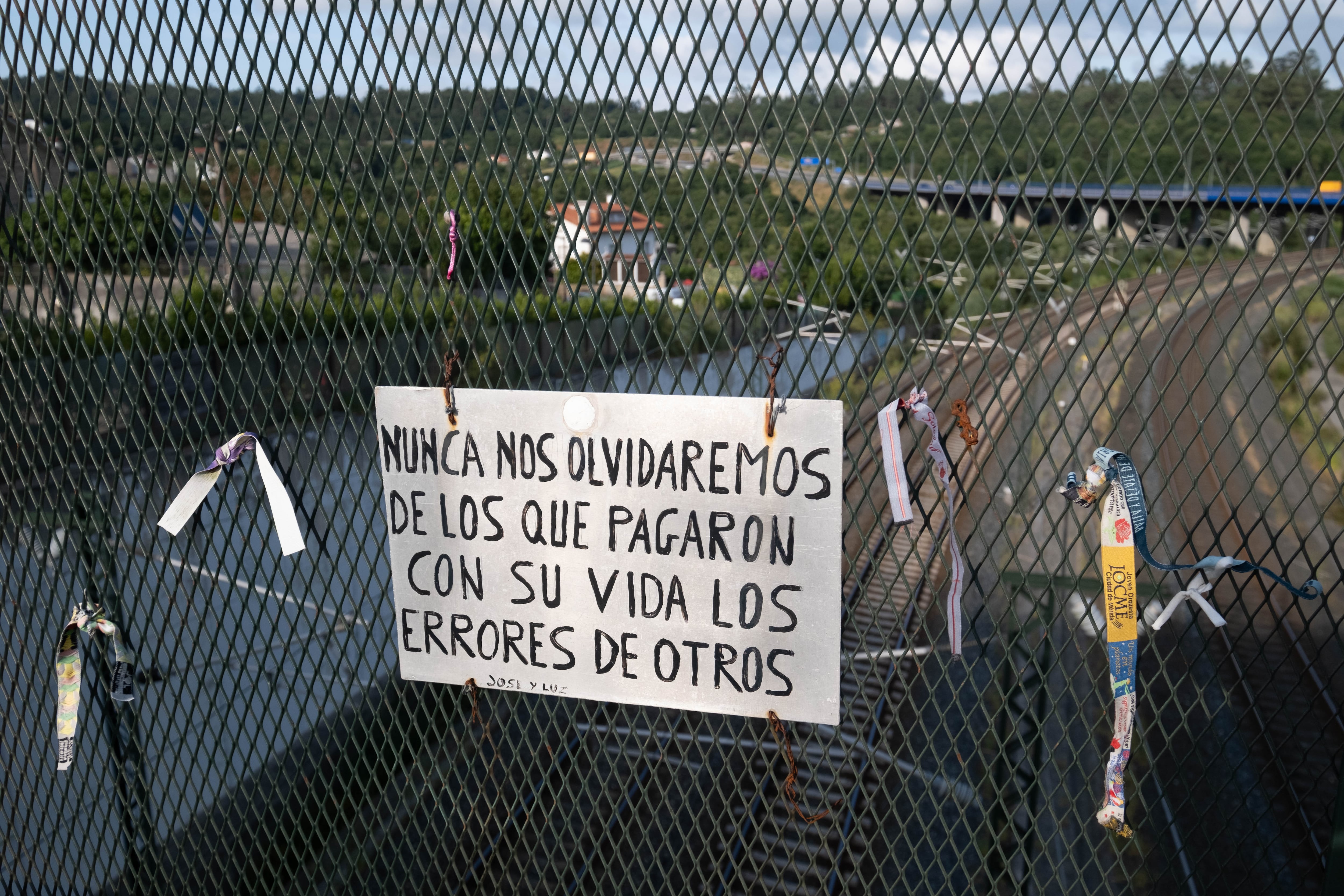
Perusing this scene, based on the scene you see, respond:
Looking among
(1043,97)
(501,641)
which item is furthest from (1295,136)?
(501,641)

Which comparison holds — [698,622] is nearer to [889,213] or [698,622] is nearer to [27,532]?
[889,213]

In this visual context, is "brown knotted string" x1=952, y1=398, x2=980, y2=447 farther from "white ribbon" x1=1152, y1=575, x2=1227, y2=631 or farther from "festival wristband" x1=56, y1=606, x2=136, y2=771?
"festival wristband" x1=56, y1=606, x2=136, y2=771

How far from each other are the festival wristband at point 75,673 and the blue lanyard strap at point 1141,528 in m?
2.56

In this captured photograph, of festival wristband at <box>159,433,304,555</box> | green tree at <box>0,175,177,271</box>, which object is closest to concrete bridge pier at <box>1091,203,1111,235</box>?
festival wristband at <box>159,433,304,555</box>

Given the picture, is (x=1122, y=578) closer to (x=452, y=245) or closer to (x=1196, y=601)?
(x=1196, y=601)

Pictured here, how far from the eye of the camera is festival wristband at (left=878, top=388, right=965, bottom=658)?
2.02 m

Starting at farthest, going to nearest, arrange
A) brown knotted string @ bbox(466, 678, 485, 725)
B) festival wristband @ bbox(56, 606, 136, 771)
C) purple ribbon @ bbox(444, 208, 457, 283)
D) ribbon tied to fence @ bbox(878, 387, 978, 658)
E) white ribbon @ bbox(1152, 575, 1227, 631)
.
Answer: festival wristband @ bbox(56, 606, 136, 771) < brown knotted string @ bbox(466, 678, 485, 725) < purple ribbon @ bbox(444, 208, 457, 283) < ribbon tied to fence @ bbox(878, 387, 978, 658) < white ribbon @ bbox(1152, 575, 1227, 631)

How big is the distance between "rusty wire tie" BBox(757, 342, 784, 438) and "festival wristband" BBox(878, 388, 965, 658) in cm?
22

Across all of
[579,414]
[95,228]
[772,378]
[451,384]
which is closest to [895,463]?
[772,378]

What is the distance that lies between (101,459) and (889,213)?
218 cm

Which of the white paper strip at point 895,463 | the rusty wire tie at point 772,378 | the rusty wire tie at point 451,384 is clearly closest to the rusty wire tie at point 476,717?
the rusty wire tie at point 451,384

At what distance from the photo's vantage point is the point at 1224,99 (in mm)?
1907

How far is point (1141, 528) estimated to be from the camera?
202 centimetres

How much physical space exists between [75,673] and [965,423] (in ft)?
8.30
